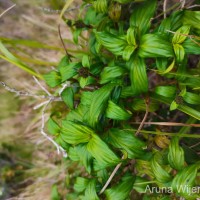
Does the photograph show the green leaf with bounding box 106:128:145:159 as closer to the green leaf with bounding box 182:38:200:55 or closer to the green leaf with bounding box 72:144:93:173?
the green leaf with bounding box 72:144:93:173

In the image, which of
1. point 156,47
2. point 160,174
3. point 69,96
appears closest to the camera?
point 156,47

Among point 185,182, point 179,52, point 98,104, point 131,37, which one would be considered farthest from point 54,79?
point 185,182

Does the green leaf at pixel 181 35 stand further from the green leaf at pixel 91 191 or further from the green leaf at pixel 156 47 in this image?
the green leaf at pixel 91 191

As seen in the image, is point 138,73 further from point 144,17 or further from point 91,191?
point 91,191

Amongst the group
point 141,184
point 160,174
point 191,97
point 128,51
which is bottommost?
point 141,184

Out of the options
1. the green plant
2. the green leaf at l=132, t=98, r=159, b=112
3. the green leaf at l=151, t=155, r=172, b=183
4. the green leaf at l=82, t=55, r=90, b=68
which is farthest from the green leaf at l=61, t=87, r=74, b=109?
the green leaf at l=151, t=155, r=172, b=183

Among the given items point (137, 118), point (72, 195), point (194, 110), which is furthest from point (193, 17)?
point (72, 195)

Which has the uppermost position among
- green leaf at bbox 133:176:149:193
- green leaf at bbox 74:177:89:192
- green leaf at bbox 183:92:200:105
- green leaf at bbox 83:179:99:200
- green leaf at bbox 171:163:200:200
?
green leaf at bbox 183:92:200:105
